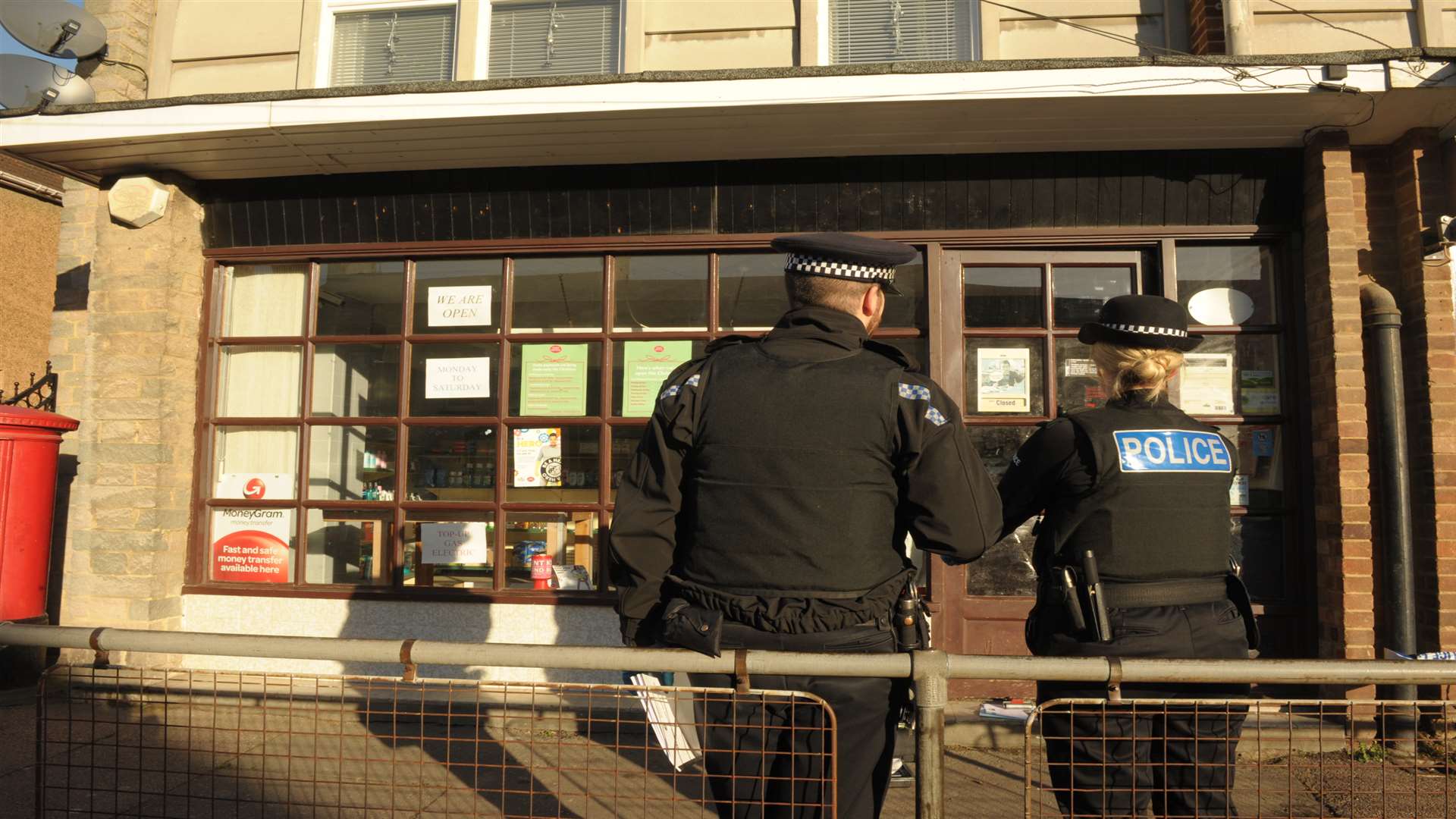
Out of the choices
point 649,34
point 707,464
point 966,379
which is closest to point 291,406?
point 649,34

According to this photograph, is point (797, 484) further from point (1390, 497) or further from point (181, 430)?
point (181, 430)

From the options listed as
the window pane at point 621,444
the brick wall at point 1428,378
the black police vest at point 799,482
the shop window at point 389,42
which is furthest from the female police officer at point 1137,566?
the shop window at point 389,42

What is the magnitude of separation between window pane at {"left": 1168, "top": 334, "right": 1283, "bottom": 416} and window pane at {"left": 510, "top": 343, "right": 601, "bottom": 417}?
344cm

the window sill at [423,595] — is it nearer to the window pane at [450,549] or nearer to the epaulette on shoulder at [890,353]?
the window pane at [450,549]

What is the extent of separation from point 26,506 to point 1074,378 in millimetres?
6163

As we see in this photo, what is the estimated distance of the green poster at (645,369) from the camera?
5.52 meters

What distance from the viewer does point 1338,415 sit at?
15.3 ft

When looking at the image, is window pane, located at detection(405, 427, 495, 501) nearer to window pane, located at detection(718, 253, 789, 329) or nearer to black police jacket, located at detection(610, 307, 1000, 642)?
window pane, located at detection(718, 253, 789, 329)

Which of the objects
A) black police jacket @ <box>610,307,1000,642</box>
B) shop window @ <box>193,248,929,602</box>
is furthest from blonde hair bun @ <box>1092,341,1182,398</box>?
shop window @ <box>193,248,929,602</box>

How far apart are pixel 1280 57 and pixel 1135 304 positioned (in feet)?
8.58

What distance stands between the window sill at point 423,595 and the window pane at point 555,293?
65.0 inches

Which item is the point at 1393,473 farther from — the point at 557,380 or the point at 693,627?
the point at 557,380

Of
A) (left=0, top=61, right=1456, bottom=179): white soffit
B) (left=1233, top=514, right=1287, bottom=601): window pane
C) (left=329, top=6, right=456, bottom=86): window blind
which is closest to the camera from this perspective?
(left=0, top=61, right=1456, bottom=179): white soffit

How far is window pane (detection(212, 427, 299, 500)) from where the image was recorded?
19.1 ft
